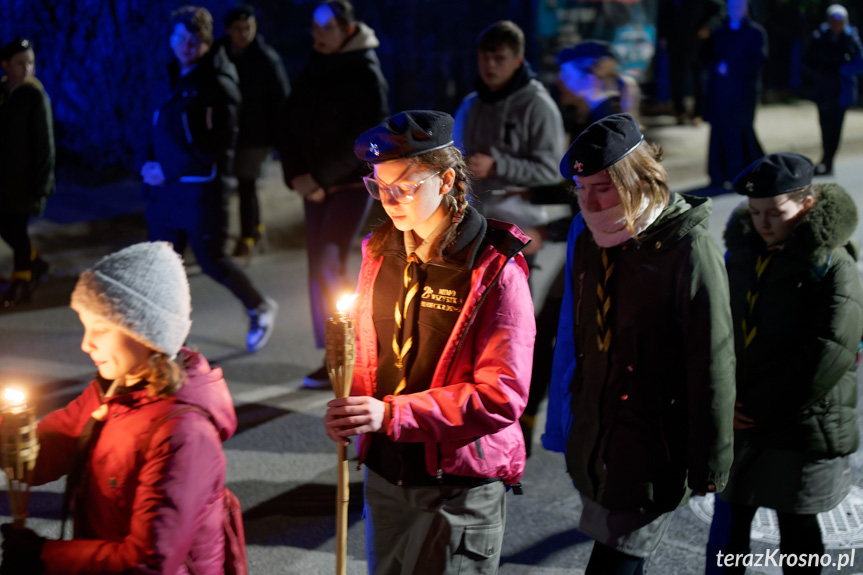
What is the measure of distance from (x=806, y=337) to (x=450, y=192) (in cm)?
153

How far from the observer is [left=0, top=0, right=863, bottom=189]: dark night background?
12.7 meters

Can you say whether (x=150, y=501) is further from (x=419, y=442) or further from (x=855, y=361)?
(x=855, y=361)

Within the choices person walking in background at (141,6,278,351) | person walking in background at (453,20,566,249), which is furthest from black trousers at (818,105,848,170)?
person walking in background at (141,6,278,351)

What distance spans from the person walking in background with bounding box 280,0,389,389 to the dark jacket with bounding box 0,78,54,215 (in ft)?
8.65

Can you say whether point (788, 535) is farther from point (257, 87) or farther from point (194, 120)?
point (257, 87)

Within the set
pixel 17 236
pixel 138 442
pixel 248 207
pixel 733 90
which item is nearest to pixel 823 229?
pixel 138 442

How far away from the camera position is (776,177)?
3629 mm

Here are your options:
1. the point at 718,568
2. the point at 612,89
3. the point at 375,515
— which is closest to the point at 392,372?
the point at 375,515

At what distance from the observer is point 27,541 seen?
7.96ft

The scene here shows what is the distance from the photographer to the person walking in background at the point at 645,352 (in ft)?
9.96

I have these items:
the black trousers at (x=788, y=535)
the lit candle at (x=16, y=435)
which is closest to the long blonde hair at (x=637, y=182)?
the black trousers at (x=788, y=535)

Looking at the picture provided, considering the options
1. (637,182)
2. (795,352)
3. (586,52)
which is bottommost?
(795,352)

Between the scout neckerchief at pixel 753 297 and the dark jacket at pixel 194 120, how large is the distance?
431 centimetres

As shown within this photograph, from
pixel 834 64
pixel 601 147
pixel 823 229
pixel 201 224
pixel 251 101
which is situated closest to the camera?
pixel 601 147
